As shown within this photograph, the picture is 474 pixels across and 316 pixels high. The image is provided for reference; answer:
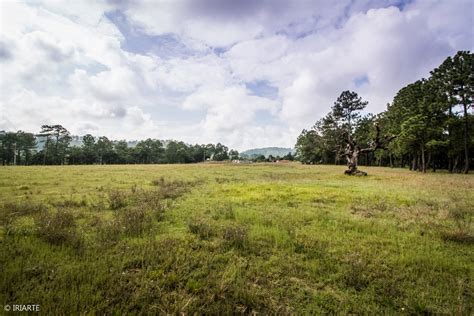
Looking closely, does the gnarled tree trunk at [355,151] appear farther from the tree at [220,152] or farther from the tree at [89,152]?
the tree at [220,152]

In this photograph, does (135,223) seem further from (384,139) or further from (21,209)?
(384,139)

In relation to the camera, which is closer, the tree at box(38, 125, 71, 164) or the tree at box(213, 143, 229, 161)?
the tree at box(38, 125, 71, 164)

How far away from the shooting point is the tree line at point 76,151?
8556cm

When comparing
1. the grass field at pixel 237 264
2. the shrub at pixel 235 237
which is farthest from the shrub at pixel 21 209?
the shrub at pixel 235 237

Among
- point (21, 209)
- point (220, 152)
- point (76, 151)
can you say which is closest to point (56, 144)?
point (76, 151)

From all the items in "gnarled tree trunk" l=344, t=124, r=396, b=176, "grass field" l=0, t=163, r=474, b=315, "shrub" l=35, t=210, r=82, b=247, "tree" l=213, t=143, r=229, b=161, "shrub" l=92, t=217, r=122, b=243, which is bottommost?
"grass field" l=0, t=163, r=474, b=315

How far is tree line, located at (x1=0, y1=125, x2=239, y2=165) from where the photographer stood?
8556 cm

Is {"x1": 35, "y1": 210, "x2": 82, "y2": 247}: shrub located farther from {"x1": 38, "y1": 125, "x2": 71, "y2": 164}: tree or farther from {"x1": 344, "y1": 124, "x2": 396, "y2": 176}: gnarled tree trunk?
{"x1": 38, "y1": 125, "x2": 71, "y2": 164}: tree

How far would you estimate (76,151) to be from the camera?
92062 mm

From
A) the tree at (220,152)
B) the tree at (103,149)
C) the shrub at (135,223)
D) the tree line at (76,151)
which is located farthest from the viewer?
the tree at (220,152)

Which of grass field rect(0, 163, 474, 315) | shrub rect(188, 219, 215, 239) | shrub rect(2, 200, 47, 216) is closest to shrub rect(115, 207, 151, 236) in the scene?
grass field rect(0, 163, 474, 315)

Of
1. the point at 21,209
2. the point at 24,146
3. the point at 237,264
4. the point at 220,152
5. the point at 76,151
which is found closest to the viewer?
the point at 237,264

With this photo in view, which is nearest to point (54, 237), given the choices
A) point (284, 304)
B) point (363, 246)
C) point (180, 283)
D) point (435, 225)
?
point (180, 283)

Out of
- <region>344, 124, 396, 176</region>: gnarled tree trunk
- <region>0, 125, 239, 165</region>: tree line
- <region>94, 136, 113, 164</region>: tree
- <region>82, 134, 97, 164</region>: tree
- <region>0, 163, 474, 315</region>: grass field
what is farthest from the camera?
<region>94, 136, 113, 164</region>: tree
